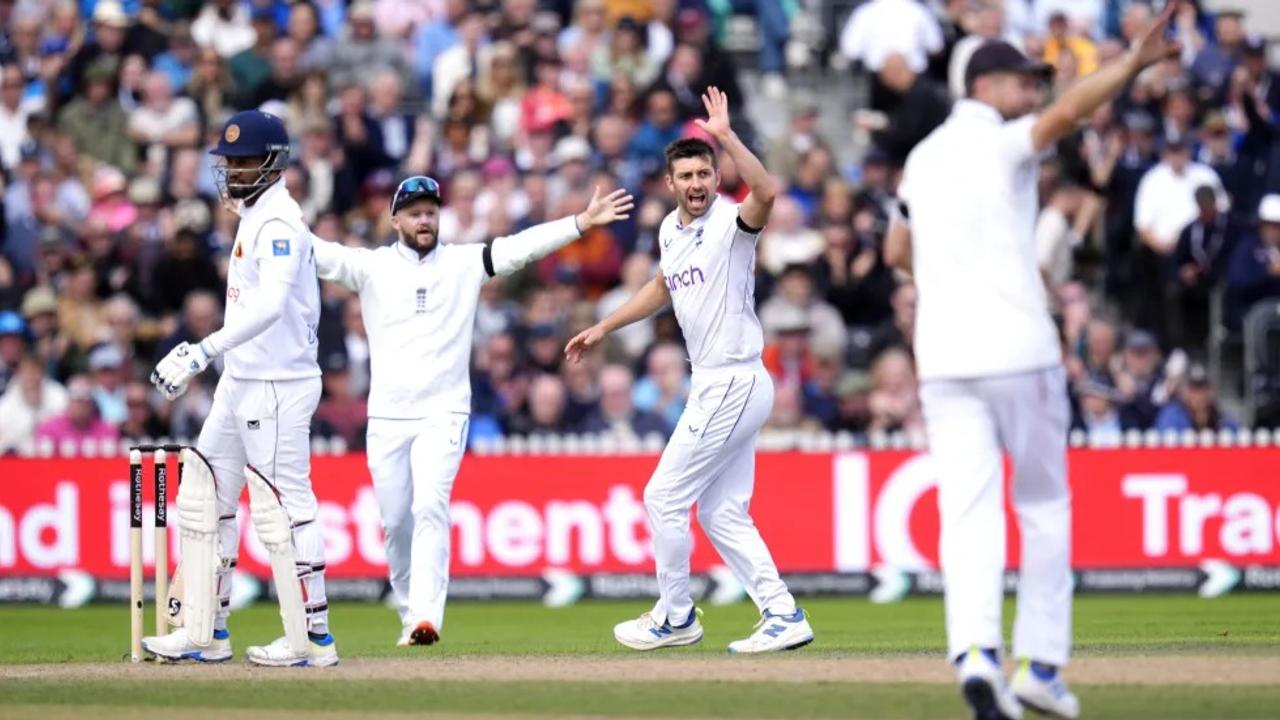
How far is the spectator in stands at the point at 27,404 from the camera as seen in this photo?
19562mm

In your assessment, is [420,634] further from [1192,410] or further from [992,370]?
[1192,410]

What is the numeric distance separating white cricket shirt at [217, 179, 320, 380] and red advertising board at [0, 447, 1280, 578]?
6.91 metres

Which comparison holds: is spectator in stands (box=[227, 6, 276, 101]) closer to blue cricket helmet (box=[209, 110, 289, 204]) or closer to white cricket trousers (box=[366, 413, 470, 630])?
white cricket trousers (box=[366, 413, 470, 630])

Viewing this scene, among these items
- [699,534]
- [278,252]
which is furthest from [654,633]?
[699,534]

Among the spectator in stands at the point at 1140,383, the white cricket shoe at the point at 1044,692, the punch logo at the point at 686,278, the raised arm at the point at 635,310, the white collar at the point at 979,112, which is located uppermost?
the white collar at the point at 979,112

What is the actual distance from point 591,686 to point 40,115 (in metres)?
15.1

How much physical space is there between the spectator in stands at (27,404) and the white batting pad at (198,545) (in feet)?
28.4

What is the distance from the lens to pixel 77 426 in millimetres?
19359

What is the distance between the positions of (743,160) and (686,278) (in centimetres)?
87

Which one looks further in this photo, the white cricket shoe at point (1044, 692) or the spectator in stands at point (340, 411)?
the spectator in stands at point (340, 411)

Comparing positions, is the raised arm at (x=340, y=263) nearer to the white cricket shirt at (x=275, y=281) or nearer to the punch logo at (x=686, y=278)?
the white cricket shirt at (x=275, y=281)

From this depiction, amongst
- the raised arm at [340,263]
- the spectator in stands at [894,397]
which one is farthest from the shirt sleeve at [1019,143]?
the spectator in stands at [894,397]

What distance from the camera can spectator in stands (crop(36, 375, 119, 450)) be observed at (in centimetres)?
1936

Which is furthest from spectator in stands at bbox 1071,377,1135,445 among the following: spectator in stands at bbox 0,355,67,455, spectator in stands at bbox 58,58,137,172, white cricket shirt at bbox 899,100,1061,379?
white cricket shirt at bbox 899,100,1061,379
